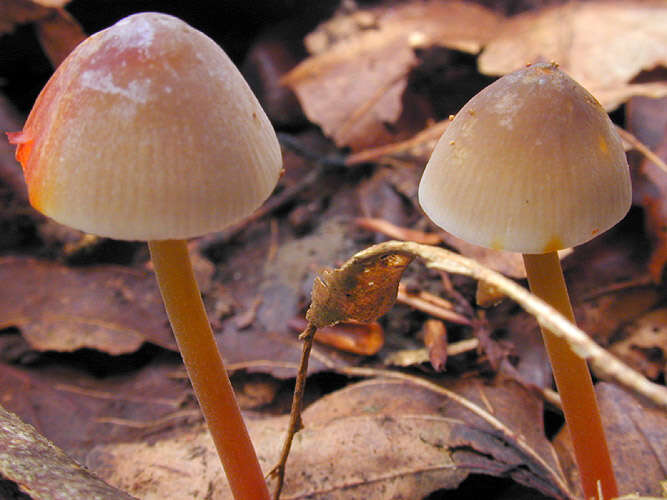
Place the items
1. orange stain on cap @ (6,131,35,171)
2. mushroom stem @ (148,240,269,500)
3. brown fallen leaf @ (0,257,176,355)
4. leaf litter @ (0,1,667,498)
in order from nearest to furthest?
orange stain on cap @ (6,131,35,171) → mushroom stem @ (148,240,269,500) → leaf litter @ (0,1,667,498) → brown fallen leaf @ (0,257,176,355)

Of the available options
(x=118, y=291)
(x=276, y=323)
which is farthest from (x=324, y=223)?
(x=118, y=291)

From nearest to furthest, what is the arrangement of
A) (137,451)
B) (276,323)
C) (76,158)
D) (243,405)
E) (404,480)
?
(76,158), (404,480), (137,451), (243,405), (276,323)

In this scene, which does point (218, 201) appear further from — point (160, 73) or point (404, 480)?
point (404, 480)

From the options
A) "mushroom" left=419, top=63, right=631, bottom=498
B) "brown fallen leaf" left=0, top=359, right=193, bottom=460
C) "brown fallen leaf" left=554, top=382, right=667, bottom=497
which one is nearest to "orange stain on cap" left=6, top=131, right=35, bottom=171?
"mushroom" left=419, top=63, right=631, bottom=498

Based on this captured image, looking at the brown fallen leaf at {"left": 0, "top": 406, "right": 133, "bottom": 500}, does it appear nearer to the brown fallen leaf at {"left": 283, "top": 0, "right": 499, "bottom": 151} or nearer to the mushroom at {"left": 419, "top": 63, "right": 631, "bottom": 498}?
the mushroom at {"left": 419, "top": 63, "right": 631, "bottom": 498}

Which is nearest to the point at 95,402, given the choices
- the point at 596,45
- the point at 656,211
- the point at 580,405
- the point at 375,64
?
the point at 580,405

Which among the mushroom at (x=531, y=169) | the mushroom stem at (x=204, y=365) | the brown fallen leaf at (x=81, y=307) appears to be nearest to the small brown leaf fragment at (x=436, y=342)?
the mushroom stem at (x=204, y=365)

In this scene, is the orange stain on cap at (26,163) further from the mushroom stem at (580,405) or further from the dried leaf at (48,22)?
the dried leaf at (48,22)
